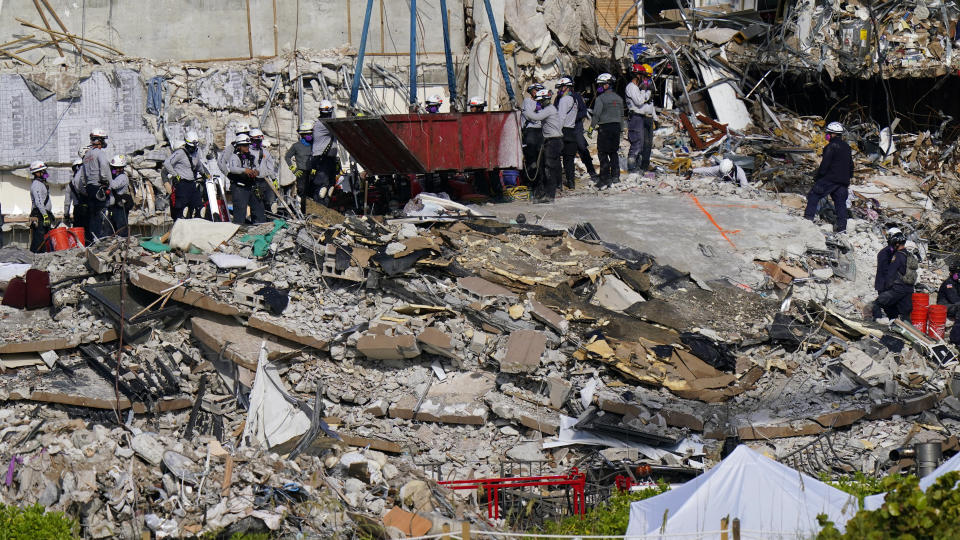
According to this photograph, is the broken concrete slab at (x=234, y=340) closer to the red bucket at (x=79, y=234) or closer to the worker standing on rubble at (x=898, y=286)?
the red bucket at (x=79, y=234)

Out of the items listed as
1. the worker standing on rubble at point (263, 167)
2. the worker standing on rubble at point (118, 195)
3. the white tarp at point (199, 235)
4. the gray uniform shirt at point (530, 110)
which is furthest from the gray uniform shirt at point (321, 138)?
the gray uniform shirt at point (530, 110)

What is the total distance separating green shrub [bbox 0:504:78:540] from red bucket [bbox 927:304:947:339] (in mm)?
8918

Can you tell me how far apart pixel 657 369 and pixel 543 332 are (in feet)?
3.75

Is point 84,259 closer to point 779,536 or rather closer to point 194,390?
point 194,390

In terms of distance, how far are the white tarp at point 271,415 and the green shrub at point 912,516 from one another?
5136 mm

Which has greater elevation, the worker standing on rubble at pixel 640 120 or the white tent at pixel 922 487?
the worker standing on rubble at pixel 640 120

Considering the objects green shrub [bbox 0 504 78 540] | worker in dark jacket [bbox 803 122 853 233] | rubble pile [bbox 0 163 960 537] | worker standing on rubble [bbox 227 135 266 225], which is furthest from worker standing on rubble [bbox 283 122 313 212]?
green shrub [bbox 0 504 78 540]

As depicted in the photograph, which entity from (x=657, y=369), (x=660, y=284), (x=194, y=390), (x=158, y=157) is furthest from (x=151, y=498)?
Result: (x=158, y=157)

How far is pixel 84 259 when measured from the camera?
12.7 meters

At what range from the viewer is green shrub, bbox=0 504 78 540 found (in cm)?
732

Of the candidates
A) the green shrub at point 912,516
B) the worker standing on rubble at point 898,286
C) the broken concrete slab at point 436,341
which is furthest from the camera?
the worker standing on rubble at point 898,286

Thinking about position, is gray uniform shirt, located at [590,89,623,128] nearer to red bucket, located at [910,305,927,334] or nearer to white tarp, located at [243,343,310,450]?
red bucket, located at [910,305,927,334]

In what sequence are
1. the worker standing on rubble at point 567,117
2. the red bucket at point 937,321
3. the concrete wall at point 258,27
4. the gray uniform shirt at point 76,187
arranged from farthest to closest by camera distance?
the concrete wall at point 258,27 < the worker standing on rubble at point 567,117 < the gray uniform shirt at point 76,187 < the red bucket at point 937,321

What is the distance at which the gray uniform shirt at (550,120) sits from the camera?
14.5 meters
